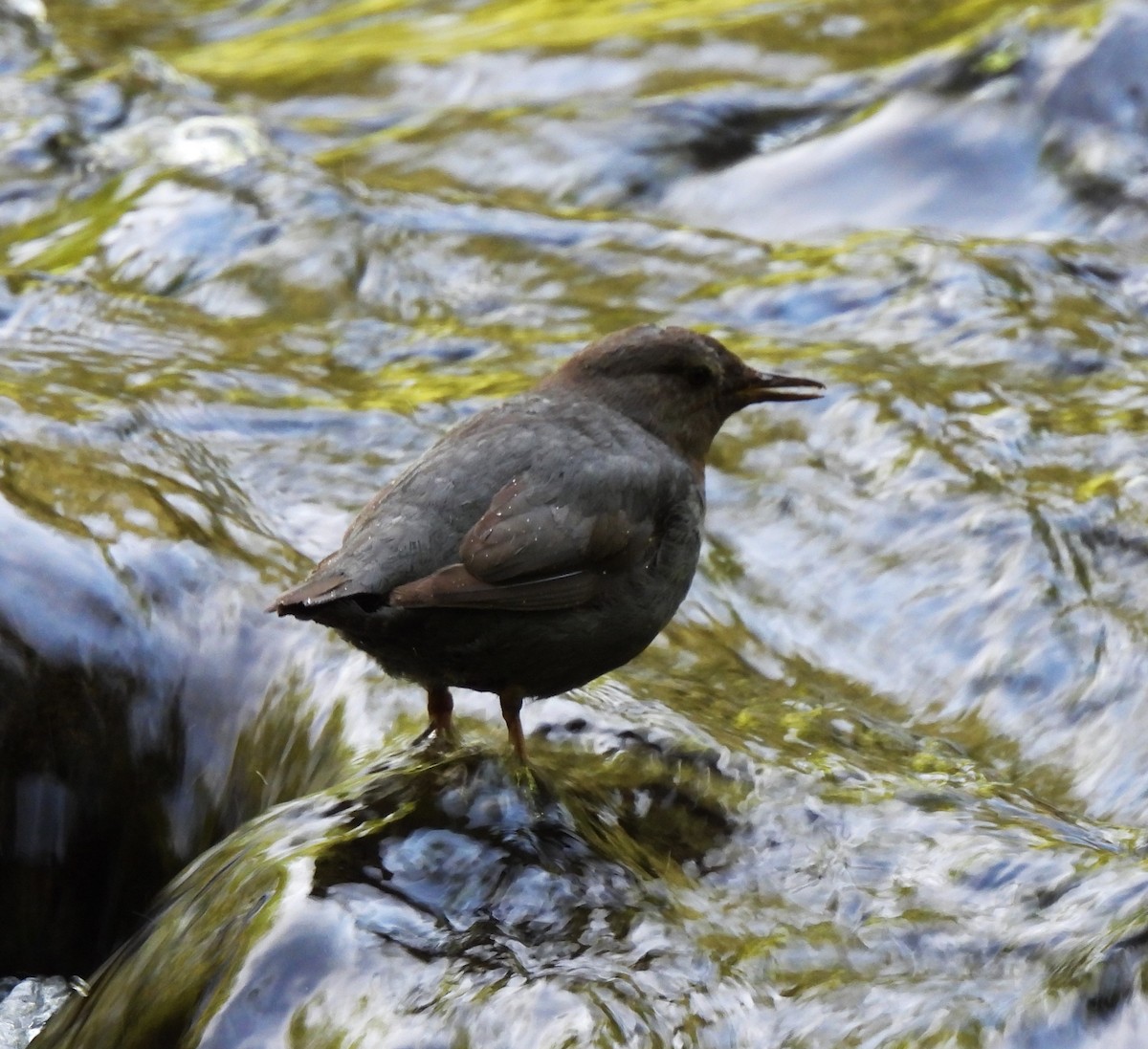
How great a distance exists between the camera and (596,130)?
928 cm

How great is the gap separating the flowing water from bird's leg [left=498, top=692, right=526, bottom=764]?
0.25 ft

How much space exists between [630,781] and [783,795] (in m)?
0.36

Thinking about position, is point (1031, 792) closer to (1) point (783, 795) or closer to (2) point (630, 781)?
(1) point (783, 795)

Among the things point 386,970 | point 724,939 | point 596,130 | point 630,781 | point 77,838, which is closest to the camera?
point 386,970

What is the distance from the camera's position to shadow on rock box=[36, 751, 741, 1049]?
9.66 feet

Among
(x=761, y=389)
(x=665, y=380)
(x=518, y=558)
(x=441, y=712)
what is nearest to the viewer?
(x=518, y=558)

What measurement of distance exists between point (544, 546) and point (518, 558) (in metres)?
0.10

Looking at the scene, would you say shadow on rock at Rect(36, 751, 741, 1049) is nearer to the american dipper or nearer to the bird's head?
the american dipper

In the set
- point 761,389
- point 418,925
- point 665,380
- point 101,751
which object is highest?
point 665,380

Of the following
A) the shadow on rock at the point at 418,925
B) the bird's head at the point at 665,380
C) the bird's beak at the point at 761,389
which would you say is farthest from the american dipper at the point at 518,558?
the bird's beak at the point at 761,389

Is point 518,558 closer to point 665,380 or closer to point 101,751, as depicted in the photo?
point 665,380

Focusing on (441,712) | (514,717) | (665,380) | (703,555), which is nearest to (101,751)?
(441,712)

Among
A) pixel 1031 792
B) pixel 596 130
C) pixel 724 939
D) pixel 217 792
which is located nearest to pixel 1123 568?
pixel 1031 792

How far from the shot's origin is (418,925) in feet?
10.3
